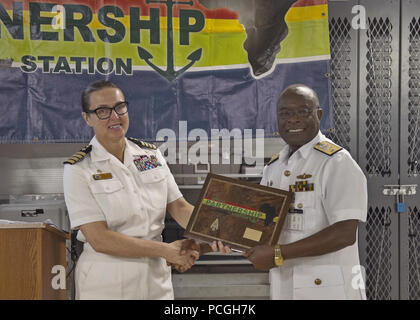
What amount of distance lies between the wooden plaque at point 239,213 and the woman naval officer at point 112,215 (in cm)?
9

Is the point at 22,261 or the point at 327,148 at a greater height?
the point at 327,148

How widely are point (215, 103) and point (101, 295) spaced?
6.89ft

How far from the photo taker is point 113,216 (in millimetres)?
2186

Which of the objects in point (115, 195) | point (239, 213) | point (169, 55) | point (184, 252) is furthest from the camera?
point (169, 55)

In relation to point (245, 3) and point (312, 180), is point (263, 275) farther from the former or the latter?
point (245, 3)

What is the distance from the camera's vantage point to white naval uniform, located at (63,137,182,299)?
86.0 inches

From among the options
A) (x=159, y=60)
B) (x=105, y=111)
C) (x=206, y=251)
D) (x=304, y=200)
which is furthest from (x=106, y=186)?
(x=159, y=60)

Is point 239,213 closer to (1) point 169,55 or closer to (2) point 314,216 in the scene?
(2) point 314,216

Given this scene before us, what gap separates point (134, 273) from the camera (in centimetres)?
222

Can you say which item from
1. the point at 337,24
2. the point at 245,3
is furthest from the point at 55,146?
the point at 337,24

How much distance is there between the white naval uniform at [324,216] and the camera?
1.92 meters

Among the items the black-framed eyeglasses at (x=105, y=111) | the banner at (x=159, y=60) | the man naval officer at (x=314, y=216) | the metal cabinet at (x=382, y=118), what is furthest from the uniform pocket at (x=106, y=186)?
the metal cabinet at (x=382, y=118)

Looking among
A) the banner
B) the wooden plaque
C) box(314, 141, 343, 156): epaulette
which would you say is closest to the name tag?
the wooden plaque

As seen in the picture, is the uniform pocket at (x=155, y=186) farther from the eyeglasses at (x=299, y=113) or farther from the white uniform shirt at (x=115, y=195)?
the eyeglasses at (x=299, y=113)
